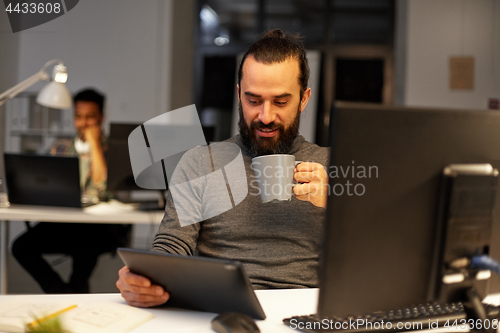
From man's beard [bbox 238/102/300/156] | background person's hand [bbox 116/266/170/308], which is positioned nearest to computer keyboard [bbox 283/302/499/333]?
background person's hand [bbox 116/266/170/308]

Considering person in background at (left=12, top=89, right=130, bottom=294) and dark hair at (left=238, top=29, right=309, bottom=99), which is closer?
dark hair at (left=238, top=29, right=309, bottom=99)

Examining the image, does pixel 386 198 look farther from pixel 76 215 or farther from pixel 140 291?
pixel 76 215

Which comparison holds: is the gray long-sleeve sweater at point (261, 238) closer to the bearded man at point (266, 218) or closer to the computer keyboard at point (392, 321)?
the bearded man at point (266, 218)

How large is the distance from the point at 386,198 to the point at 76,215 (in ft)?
5.84

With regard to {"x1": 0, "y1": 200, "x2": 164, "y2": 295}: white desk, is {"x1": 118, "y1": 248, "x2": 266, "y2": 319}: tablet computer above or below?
above

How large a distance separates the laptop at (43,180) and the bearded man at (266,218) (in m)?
1.09

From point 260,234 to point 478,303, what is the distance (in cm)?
62

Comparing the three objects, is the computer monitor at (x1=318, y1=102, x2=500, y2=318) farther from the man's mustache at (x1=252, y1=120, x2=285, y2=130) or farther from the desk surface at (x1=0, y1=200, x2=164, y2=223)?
the desk surface at (x1=0, y1=200, x2=164, y2=223)

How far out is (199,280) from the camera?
2.37ft

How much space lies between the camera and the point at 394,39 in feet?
14.3

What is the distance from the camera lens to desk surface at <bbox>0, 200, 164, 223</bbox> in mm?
2008

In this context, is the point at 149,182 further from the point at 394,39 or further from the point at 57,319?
the point at 394,39

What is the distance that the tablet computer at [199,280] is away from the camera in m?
0.68

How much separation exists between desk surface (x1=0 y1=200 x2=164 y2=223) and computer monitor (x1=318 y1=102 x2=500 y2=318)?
1599 millimetres
